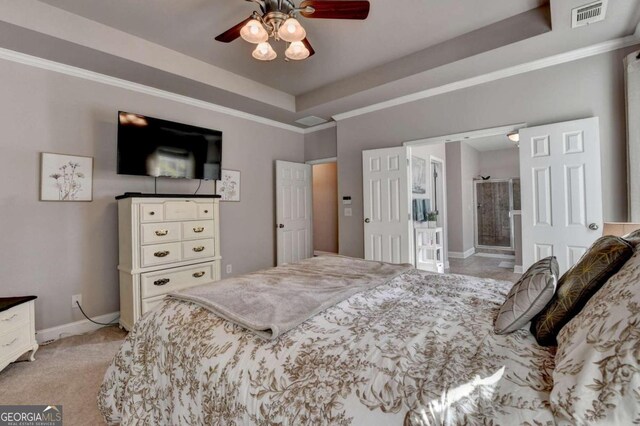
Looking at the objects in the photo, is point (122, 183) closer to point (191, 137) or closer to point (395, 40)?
point (191, 137)

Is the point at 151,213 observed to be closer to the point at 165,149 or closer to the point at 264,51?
the point at 165,149

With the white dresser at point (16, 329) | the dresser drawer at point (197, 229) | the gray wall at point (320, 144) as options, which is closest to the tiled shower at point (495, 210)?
the gray wall at point (320, 144)

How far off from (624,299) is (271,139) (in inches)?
181

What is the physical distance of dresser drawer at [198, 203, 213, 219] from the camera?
3.28 metres

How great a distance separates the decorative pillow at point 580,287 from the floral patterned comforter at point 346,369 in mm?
72

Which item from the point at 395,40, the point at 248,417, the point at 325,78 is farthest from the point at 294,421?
the point at 325,78

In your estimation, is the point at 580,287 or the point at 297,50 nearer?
the point at 580,287

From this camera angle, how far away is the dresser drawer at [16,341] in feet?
6.99

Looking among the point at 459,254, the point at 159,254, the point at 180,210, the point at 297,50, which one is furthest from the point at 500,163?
the point at 159,254

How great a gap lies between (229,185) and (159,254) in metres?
1.54

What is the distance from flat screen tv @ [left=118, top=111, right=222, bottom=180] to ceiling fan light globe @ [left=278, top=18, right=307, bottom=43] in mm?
1844

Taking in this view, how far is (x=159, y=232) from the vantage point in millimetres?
2930

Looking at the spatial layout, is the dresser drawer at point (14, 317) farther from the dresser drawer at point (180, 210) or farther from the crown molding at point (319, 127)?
the crown molding at point (319, 127)

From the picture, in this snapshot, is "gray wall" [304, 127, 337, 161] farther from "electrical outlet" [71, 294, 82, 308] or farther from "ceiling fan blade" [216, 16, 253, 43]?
"electrical outlet" [71, 294, 82, 308]
